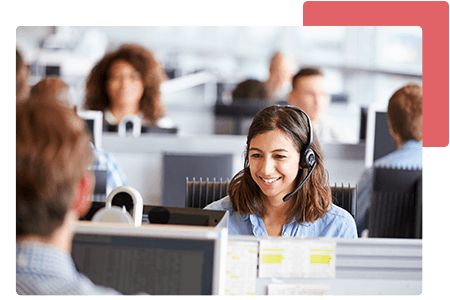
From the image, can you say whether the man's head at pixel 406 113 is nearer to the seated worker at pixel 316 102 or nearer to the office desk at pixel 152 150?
the seated worker at pixel 316 102

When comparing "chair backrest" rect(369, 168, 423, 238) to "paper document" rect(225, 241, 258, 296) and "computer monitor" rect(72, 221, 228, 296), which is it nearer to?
"paper document" rect(225, 241, 258, 296)

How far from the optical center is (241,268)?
1.45 meters

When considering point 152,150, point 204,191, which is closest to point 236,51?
point 152,150

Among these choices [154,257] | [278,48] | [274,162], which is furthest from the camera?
[278,48]

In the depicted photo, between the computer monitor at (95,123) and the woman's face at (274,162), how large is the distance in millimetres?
658

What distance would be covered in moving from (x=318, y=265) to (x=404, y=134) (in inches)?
29.7

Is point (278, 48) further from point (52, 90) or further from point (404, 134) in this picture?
point (52, 90)

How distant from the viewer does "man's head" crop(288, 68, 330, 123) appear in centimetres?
211

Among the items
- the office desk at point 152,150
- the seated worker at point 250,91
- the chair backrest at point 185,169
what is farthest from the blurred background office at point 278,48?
the chair backrest at point 185,169

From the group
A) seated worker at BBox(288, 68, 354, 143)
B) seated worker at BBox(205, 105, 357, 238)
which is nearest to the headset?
seated worker at BBox(205, 105, 357, 238)

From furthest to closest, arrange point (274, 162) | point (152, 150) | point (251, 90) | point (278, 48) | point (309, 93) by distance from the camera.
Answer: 1. point (251, 90)
2. point (278, 48)
3. point (309, 93)
4. point (152, 150)
5. point (274, 162)

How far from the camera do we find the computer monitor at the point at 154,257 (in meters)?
1.22

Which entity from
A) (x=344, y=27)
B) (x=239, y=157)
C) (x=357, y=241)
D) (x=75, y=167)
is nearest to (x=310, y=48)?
(x=344, y=27)

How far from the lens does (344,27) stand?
76.6 inches
